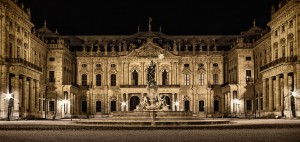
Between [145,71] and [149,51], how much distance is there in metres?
3.46

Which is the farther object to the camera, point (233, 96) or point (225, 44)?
point (225, 44)

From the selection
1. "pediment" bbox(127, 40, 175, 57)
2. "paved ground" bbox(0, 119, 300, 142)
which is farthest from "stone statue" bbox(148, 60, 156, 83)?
"pediment" bbox(127, 40, 175, 57)

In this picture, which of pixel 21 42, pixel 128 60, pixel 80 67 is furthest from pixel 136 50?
pixel 21 42

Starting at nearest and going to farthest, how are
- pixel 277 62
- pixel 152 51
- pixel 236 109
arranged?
1. pixel 277 62
2. pixel 236 109
3. pixel 152 51

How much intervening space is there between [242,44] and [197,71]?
44.5ft

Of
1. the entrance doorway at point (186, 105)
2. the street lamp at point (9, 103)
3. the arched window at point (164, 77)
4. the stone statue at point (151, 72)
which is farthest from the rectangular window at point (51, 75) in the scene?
the stone statue at point (151, 72)

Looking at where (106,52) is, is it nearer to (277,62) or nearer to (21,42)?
(21,42)

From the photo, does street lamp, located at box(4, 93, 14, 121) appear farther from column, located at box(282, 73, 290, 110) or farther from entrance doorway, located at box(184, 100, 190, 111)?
entrance doorway, located at box(184, 100, 190, 111)

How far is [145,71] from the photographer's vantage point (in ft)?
274

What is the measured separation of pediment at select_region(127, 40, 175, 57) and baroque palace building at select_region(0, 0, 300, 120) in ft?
0.54

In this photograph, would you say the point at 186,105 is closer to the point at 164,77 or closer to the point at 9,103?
the point at 164,77

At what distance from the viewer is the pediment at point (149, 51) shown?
270 feet

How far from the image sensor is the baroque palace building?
5434cm

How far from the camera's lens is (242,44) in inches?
2867
